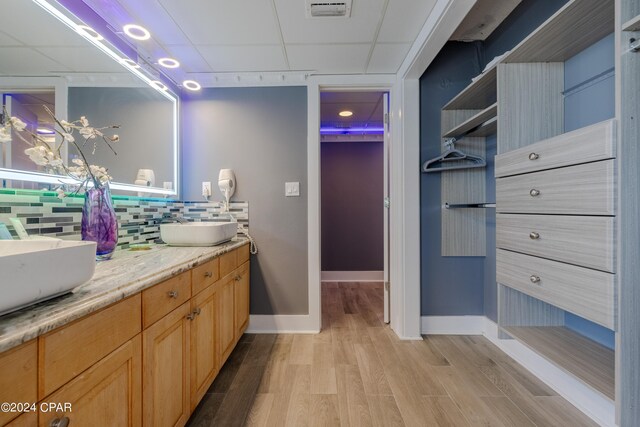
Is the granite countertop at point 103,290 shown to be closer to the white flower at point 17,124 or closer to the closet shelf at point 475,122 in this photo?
the white flower at point 17,124

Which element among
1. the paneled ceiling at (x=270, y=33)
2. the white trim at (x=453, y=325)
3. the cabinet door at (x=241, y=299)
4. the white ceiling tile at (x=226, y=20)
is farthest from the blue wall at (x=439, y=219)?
the cabinet door at (x=241, y=299)

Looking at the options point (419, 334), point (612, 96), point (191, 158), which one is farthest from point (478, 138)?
point (191, 158)

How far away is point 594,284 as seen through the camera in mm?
903

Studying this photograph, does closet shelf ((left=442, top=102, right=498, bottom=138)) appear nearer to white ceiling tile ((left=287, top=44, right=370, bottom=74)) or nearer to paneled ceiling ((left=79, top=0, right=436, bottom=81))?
paneled ceiling ((left=79, top=0, right=436, bottom=81))

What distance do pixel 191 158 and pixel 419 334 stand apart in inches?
93.2

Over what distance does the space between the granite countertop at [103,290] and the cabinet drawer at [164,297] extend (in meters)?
0.03

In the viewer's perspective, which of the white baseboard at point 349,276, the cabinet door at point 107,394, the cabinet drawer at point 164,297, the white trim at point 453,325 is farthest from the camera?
the white baseboard at point 349,276

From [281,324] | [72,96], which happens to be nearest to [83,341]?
[72,96]

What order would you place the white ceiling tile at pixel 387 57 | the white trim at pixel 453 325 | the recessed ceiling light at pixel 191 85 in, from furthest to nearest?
the white trim at pixel 453 325 → the recessed ceiling light at pixel 191 85 → the white ceiling tile at pixel 387 57

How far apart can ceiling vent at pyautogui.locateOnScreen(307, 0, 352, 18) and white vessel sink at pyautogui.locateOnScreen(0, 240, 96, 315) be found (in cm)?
156

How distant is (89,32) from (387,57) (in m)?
1.84

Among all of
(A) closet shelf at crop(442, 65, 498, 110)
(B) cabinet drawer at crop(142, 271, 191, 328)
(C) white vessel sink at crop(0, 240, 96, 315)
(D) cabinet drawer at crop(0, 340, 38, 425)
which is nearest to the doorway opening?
(A) closet shelf at crop(442, 65, 498, 110)

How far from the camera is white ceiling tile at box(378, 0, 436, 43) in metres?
1.46

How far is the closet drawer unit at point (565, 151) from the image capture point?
86cm
